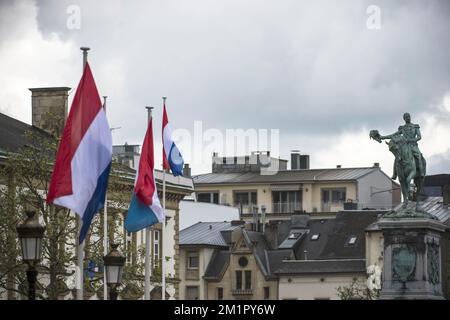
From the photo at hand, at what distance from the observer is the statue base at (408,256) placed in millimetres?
62062

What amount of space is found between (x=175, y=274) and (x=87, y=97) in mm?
60171

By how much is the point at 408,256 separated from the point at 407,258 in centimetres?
7

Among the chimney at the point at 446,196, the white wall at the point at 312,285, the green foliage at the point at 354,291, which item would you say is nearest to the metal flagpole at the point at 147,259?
the green foliage at the point at 354,291

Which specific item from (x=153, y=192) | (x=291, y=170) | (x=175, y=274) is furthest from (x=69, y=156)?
(x=291, y=170)

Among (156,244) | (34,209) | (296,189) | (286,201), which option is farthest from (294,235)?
(34,209)

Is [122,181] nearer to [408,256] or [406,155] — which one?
[406,155]

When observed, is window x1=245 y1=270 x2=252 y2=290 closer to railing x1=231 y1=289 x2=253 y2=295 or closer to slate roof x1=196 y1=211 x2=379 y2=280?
railing x1=231 y1=289 x2=253 y2=295

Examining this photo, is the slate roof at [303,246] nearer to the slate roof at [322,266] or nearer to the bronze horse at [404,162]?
the slate roof at [322,266]

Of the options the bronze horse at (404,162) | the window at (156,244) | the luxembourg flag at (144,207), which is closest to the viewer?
the luxembourg flag at (144,207)

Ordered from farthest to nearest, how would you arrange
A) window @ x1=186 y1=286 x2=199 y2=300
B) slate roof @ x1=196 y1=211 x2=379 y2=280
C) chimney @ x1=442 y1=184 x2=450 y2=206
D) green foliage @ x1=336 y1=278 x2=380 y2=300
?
window @ x1=186 y1=286 x2=199 y2=300
slate roof @ x1=196 y1=211 x2=379 y2=280
chimney @ x1=442 y1=184 x2=450 y2=206
green foliage @ x1=336 y1=278 x2=380 y2=300

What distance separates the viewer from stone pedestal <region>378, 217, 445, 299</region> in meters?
62.1

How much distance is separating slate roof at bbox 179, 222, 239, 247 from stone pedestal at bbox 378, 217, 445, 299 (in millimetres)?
88883

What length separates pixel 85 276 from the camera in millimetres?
73375

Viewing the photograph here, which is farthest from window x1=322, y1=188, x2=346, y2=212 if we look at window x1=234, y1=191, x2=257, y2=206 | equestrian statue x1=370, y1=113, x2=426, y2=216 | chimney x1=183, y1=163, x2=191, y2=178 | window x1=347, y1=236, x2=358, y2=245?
equestrian statue x1=370, y1=113, x2=426, y2=216
